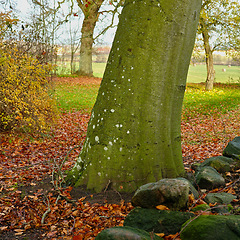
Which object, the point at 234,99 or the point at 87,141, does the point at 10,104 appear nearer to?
the point at 87,141

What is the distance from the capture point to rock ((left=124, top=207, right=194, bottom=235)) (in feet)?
9.53

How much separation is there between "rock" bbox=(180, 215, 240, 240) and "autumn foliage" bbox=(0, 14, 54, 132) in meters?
6.46

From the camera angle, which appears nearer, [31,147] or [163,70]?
[163,70]

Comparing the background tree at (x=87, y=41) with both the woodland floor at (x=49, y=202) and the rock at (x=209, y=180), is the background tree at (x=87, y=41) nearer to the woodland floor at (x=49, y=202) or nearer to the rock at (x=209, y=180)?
the woodland floor at (x=49, y=202)

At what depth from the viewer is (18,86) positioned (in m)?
7.93

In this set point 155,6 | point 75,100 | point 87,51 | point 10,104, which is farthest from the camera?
point 87,51

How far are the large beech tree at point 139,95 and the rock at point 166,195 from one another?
92 centimetres

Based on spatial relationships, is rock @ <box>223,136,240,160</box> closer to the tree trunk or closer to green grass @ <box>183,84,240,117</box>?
green grass @ <box>183,84,240,117</box>

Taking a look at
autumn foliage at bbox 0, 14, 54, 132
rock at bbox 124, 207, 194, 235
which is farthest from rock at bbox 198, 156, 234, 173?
autumn foliage at bbox 0, 14, 54, 132

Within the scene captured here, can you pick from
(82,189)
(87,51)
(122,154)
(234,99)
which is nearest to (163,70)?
(122,154)

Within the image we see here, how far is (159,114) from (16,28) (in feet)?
21.8

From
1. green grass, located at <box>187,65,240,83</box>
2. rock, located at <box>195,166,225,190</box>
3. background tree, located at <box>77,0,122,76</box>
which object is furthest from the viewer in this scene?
green grass, located at <box>187,65,240,83</box>

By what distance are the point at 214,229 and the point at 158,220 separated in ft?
2.42

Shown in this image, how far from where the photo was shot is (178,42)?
430 centimetres
